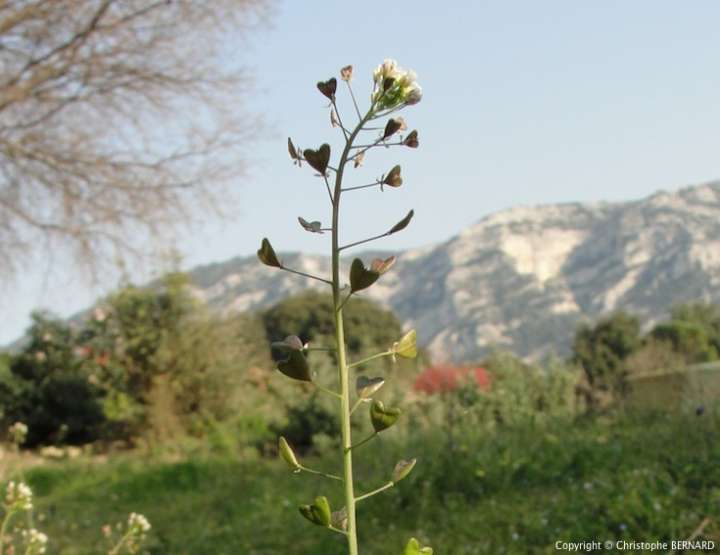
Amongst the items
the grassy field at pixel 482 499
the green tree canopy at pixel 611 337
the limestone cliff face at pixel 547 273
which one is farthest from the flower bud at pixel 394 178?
the limestone cliff face at pixel 547 273

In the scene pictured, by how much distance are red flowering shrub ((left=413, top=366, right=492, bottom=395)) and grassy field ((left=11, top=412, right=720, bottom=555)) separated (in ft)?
7.32

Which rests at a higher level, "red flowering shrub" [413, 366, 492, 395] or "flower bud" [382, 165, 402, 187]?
"flower bud" [382, 165, 402, 187]

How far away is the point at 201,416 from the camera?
39.3 feet

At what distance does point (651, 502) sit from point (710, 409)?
166 centimetres

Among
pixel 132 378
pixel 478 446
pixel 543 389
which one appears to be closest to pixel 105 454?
pixel 132 378

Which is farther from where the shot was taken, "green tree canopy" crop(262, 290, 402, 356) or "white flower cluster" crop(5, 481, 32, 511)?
"green tree canopy" crop(262, 290, 402, 356)

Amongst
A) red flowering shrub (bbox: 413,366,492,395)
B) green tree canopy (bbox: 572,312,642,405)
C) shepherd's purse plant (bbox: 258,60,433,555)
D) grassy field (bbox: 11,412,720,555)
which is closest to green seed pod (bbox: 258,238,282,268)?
shepherd's purse plant (bbox: 258,60,433,555)

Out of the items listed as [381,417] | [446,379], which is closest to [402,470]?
[381,417]

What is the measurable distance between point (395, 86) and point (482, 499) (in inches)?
178

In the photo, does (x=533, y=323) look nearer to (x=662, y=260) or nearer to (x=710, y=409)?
(x=662, y=260)

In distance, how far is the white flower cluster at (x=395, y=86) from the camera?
31.3 inches

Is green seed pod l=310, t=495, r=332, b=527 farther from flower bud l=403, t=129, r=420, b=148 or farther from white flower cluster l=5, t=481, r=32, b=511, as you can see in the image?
white flower cluster l=5, t=481, r=32, b=511

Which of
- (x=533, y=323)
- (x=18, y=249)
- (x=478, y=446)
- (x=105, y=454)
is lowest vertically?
(x=533, y=323)

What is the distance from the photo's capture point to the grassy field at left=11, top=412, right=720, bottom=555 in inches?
160
